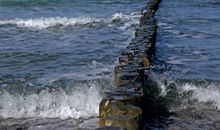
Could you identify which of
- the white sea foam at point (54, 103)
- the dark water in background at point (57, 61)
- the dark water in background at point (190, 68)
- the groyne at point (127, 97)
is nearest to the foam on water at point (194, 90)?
the dark water in background at point (190, 68)

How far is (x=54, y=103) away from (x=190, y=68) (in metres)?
3.58

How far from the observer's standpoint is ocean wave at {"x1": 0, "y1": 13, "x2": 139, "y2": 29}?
1851 centimetres

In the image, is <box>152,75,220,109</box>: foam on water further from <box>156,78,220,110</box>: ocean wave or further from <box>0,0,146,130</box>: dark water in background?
<box>0,0,146,130</box>: dark water in background

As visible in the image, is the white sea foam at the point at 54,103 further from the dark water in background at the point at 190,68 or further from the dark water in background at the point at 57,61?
the dark water in background at the point at 190,68

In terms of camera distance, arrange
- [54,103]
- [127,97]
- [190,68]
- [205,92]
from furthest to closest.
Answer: [190,68]
[205,92]
[54,103]
[127,97]

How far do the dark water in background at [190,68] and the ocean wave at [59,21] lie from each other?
1704 mm

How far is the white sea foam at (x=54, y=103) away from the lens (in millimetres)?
8039

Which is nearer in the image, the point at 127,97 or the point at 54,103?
the point at 127,97

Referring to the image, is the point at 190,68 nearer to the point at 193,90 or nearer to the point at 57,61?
the point at 193,90

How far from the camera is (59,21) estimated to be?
19141 millimetres

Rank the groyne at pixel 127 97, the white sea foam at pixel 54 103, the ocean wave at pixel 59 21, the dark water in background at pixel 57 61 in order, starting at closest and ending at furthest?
the groyne at pixel 127 97
the white sea foam at pixel 54 103
the dark water in background at pixel 57 61
the ocean wave at pixel 59 21

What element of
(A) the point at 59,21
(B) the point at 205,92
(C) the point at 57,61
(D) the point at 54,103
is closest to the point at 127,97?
(D) the point at 54,103

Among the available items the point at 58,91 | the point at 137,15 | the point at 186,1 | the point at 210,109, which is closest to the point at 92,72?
the point at 58,91

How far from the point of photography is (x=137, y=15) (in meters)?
20.2
